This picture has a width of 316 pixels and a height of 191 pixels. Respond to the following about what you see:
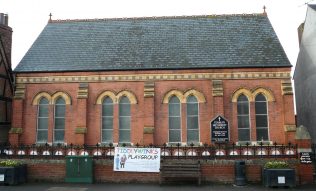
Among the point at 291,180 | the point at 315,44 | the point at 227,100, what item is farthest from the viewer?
the point at 315,44

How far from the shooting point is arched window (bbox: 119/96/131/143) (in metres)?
23.6

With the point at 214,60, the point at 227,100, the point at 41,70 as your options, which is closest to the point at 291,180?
the point at 227,100

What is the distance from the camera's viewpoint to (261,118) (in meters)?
22.9

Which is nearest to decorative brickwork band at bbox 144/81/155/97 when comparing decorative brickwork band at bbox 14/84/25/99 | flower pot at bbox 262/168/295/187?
decorative brickwork band at bbox 14/84/25/99

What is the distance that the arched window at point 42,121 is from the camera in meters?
24.1

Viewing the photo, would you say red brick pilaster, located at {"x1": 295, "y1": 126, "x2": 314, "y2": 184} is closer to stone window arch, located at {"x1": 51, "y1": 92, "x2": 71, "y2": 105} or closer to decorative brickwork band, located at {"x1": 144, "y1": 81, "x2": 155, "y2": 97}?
decorative brickwork band, located at {"x1": 144, "y1": 81, "x2": 155, "y2": 97}

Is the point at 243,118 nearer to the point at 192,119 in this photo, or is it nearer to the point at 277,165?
the point at 192,119

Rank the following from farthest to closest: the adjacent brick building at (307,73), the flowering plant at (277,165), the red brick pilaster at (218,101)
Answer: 1. the adjacent brick building at (307,73)
2. the red brick pilaster at (218,101)
3. the flowering plant at (277,165)

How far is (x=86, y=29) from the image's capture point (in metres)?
27.7

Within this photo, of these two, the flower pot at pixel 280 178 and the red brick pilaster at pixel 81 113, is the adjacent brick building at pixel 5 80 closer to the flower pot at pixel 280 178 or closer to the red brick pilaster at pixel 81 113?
the red brick pilaster at pixel 81 113

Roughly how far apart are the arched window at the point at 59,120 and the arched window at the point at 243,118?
11743 millimetres

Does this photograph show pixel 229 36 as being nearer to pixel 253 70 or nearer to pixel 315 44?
pixel 253 70

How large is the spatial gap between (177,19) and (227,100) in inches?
326

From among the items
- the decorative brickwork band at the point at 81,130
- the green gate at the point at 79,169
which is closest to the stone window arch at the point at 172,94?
the decorative brickwork band at the point at 81,130
